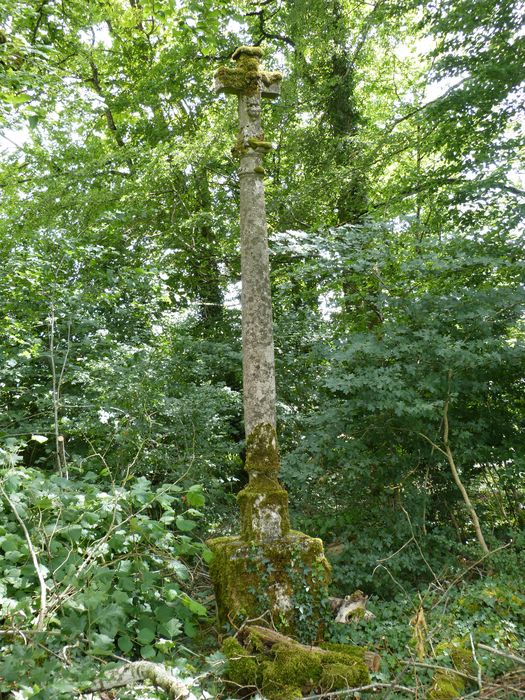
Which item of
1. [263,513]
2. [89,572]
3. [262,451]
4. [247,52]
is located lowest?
[89,572]

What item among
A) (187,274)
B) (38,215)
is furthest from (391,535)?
(38,215)

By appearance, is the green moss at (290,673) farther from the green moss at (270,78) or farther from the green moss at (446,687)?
the green moss at (270,78)

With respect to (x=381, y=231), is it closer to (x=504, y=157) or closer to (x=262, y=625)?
(x=504, y=157)

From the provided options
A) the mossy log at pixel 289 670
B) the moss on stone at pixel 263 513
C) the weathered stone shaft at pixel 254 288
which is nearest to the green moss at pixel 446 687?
the mossy log at pixel 289 670

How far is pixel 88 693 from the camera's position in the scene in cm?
247

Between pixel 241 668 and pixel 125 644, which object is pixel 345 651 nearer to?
pixel 241 668

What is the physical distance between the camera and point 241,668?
10.1 ft

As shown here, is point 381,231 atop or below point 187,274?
below

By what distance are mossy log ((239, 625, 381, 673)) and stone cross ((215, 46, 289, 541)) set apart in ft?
2.01

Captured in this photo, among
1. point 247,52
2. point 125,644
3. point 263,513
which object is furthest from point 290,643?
point 247,52

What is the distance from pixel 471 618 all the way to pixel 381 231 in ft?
13.2

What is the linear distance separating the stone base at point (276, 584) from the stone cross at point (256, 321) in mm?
129

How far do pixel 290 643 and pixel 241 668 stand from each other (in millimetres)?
464

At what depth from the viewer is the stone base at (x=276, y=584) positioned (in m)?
3.78
